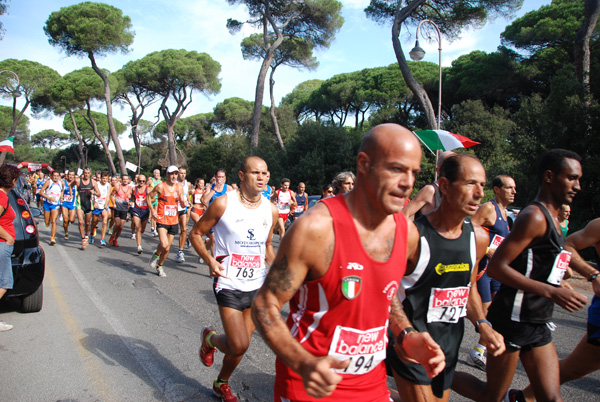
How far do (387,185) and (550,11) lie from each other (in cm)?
2835

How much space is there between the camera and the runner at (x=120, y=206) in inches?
457

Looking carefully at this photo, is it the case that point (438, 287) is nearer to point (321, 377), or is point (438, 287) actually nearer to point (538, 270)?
point (538, 270)

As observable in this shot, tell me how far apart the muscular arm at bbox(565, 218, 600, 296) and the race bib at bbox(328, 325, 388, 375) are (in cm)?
201

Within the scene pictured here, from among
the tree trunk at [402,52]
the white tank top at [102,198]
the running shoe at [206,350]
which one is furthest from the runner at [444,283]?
the tree trunk at [402,52]

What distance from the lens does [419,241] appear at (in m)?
2.31

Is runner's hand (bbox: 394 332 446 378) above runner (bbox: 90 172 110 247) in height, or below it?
above

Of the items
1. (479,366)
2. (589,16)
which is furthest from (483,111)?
(479,366)

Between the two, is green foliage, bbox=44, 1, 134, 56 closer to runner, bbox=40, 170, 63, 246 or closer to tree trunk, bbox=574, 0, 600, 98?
runner, bbox=40, 170, 63, 246

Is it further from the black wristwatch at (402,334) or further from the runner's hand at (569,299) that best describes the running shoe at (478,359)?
the black wristwatch at (402,334)

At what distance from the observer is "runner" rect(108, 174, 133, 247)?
1160 cm

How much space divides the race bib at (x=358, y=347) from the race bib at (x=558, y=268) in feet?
4.86

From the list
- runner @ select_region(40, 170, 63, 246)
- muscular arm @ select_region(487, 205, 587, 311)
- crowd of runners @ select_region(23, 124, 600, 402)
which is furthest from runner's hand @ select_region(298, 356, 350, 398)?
runner @ select_region(40, 170, 63, 246)

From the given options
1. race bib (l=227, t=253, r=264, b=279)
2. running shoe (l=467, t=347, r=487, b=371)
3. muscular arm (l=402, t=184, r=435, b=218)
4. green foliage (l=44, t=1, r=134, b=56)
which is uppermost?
green foliage (l=44, t=1, r=134, b=56)

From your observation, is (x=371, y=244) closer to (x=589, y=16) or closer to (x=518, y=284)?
(x=518, y=284)
